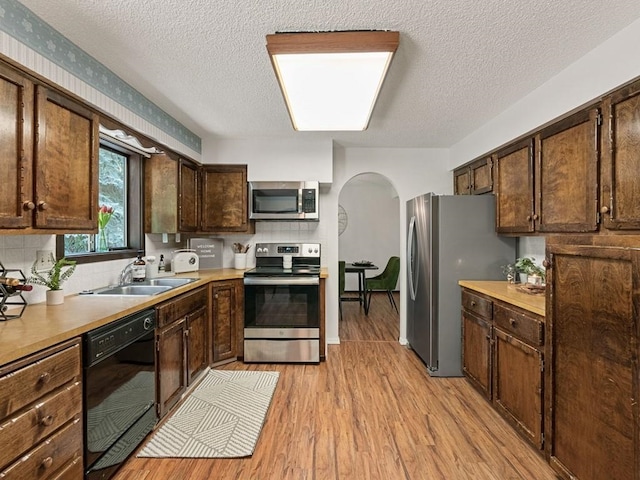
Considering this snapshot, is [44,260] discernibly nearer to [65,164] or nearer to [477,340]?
[65,164]

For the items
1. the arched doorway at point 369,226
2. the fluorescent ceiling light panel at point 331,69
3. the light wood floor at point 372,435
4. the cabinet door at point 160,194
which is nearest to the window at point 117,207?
the cabinet door at point 160,194

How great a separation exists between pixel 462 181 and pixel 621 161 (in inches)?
82.9

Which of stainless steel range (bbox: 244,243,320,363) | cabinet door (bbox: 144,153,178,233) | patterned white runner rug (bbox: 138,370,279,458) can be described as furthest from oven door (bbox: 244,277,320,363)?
cabinet door (bbox: 144,153,178,233)

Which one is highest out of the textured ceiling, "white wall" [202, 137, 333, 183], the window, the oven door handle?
the textured ceiling

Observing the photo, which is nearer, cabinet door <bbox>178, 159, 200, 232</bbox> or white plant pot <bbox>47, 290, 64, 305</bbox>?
white plant pot <bbox>47, 290, 64, 305</bbox>

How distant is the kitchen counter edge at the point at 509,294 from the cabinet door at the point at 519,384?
241 millimetres

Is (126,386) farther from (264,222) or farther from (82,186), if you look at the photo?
(264,222)

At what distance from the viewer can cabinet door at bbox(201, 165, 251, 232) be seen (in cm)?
372

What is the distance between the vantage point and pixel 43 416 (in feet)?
4.32

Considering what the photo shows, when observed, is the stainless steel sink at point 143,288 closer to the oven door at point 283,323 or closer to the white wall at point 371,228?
the oven door at point 283,323

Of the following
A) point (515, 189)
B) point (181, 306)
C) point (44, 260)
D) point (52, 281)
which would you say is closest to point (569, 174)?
point (515, 189)

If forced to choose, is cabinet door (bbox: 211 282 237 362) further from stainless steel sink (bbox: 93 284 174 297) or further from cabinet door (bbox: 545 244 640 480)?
cabinet door (bbox: 545 244 640 480)

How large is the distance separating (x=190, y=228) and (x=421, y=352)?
8.68ft

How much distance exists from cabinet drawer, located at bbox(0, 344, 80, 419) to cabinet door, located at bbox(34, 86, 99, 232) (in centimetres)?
67
